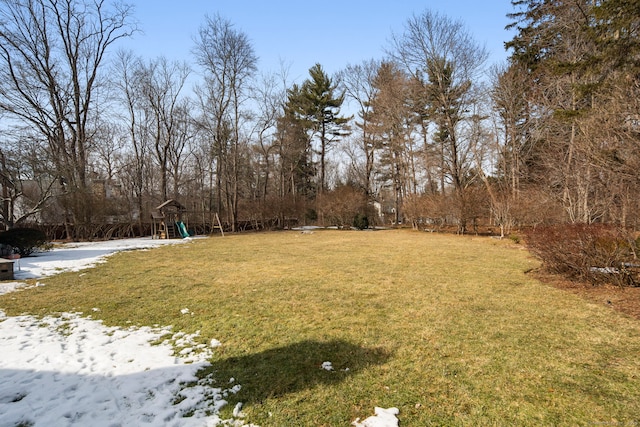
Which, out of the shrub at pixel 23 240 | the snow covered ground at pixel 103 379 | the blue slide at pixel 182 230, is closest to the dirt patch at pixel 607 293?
the snow covered ground at pixel 103 379

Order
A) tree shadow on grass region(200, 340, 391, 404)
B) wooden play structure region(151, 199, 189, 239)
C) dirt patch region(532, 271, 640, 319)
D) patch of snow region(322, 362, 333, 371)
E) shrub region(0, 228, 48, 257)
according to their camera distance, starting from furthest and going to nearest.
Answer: wooden play structure region(151, 199, 189, 239) < shrub region(0, 228, 48, 257) < dirt patch region(532, 271, 640, 319) < patch of snow region(322, 362, 333, 371) < tree shadow on grass region(200, 340, 391, 404)

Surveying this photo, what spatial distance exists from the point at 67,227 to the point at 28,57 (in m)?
10.3

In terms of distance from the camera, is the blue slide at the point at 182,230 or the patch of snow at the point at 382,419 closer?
the patch of snow at the point at 382,419

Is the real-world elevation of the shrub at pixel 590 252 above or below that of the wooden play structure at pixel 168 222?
below

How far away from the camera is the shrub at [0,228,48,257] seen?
35.4 ft

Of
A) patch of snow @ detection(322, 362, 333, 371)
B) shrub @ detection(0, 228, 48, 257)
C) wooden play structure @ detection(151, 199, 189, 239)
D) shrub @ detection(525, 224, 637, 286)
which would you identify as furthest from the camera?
wooden play structure @ detection(151, 199, 189, 239)

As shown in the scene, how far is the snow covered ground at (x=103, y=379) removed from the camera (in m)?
2.43

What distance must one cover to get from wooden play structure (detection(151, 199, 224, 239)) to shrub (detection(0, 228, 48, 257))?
25.1 feet

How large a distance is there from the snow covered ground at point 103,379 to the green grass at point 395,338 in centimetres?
26

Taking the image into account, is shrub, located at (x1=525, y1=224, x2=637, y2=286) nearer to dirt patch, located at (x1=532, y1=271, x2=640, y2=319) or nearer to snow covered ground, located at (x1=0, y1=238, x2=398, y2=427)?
dirt patch, located at (x1=532, y1=271, x2=640, y2=319)

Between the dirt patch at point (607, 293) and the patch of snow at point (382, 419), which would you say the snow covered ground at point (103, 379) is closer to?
the patch of snow at point (382, 419)

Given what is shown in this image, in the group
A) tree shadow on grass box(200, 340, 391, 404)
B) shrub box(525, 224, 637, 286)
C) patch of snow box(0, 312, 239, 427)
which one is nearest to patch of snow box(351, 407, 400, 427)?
tree shadow on grass box(200, 340, 391, 404)

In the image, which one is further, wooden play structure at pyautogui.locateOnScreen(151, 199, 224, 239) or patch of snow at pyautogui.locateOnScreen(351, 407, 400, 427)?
wooden play structure at pyautogui.locateOnScreen(151, 199, 224, 239)

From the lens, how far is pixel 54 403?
2633 mm
